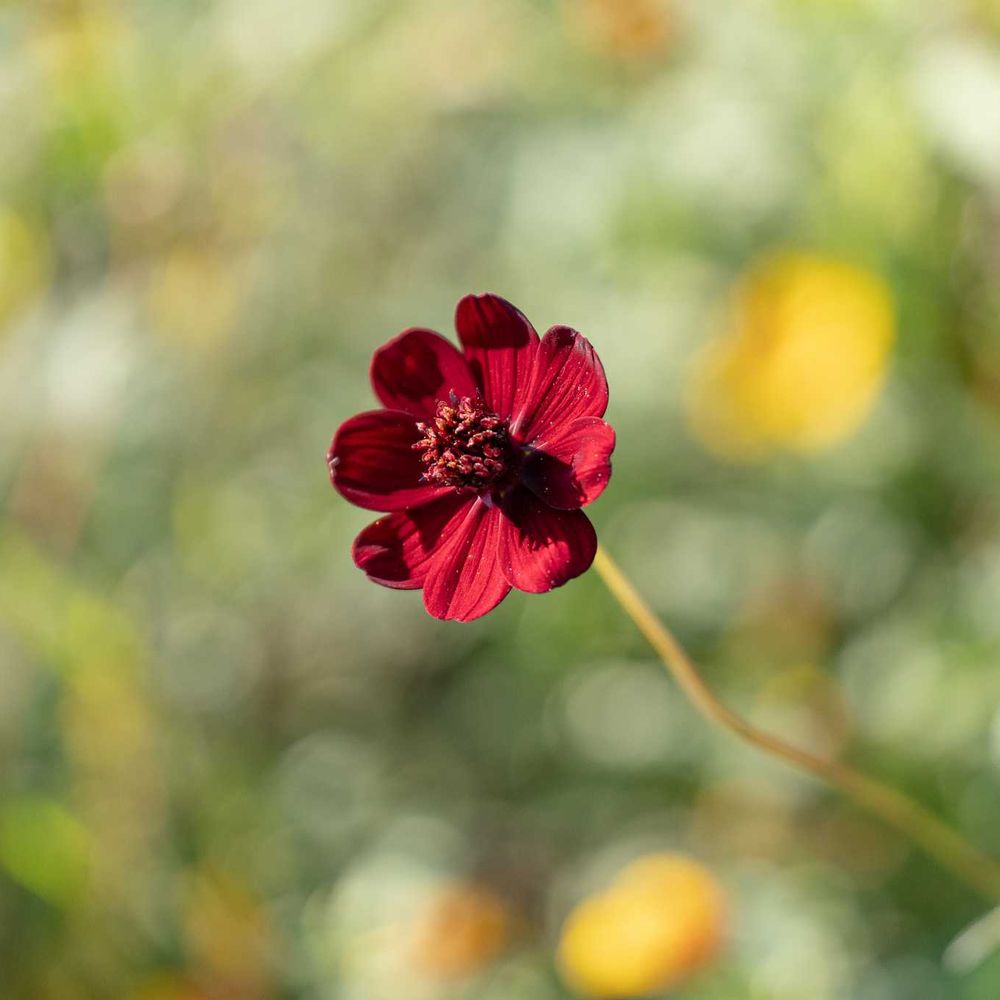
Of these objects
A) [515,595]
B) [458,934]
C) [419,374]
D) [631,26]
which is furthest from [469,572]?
[631,26]

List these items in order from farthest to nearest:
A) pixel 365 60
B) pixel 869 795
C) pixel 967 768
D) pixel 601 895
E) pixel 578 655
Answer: pixel 365 60, pixel 578 655, pixel 601 895, pixel 967 768, pixel 869 795

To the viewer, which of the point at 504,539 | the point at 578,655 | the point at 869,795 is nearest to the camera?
the point at 504,539

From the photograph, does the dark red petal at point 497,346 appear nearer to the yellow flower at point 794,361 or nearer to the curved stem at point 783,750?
the curved stem at point 783,750

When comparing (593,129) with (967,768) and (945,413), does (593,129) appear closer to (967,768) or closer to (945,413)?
(945,413)

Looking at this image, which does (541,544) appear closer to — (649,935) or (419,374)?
(419,374)

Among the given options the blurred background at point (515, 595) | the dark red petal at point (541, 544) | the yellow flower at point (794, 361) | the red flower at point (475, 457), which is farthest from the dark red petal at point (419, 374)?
the yellow flower at point (794, 361)

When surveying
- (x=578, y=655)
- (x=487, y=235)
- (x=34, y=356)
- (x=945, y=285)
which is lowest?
(x=578, y=655)

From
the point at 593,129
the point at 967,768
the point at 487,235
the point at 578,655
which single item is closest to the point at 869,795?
the point at 967,768
